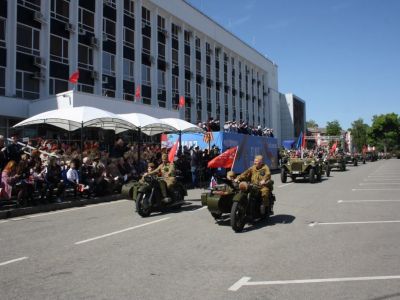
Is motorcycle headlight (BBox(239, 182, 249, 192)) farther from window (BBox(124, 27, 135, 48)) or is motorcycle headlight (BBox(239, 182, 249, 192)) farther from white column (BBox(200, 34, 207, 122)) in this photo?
white column (BBox(200, 34, 207, 122))

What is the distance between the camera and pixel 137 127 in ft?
61.4

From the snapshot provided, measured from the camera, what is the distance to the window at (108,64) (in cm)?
3528

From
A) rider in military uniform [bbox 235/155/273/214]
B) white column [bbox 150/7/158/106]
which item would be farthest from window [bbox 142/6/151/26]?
rider in military uniform [bbox 235/155/273/214]

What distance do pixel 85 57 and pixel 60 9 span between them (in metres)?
3.89

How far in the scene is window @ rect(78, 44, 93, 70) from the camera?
32.8 m

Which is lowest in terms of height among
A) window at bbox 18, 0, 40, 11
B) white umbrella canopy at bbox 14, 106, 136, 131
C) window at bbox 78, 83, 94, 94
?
white umbrella canopy at bbox 14, 106, 136, 131

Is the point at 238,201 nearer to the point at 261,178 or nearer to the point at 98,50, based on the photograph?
the point at 261,178

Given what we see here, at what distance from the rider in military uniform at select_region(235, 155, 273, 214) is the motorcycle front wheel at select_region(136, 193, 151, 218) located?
2.76m

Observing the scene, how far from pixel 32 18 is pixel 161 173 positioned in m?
21.2

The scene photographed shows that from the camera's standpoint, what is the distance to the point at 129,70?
38.3 metres

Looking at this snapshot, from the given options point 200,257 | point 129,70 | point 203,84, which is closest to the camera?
point 200,257

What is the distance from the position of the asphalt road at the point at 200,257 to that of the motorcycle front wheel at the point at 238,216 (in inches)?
9.1

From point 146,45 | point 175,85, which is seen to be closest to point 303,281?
point 146,45

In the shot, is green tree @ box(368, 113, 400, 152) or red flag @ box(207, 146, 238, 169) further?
green tree @ box(368, 113, 400, 152)
